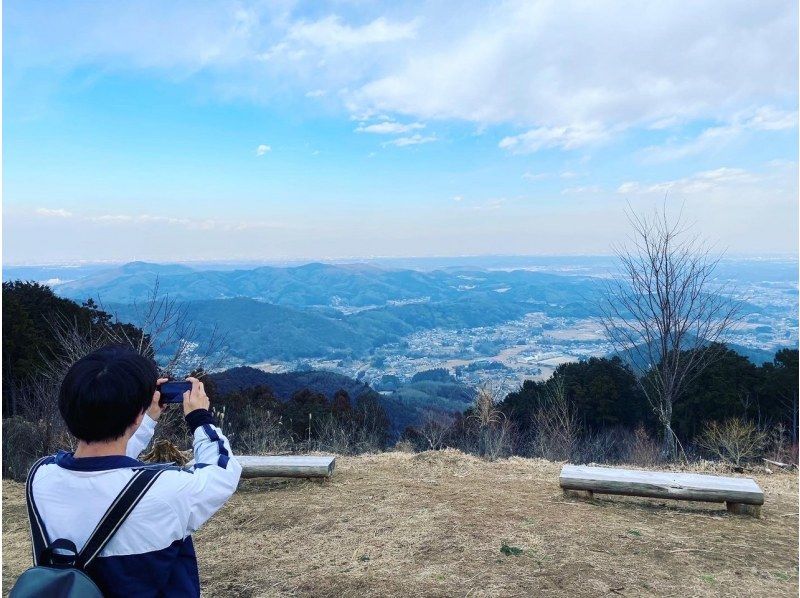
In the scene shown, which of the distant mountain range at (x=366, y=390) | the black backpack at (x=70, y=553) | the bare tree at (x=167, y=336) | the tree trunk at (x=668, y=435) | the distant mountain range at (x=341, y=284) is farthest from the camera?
the distant mountain range at (x=341, y=284)

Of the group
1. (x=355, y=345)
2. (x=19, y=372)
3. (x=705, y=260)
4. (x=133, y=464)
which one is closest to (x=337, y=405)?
(x=19, y=372)

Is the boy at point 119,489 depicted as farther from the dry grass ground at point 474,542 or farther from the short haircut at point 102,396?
the dry grass ground at point 474,542

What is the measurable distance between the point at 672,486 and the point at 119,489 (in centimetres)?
459

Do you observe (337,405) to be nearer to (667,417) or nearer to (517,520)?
(667,417)

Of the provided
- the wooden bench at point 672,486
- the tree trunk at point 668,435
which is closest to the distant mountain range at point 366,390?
the tree trunk at point 668,435

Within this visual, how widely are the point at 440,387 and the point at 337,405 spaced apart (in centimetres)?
2124

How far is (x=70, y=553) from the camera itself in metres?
1.26

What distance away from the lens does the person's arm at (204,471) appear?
1408 mm

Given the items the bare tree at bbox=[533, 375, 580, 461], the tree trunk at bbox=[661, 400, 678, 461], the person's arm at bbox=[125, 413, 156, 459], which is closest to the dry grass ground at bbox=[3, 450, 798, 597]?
the tree trunk at bbox=[661, 400, 678, 461]

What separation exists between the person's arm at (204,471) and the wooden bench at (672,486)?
4117 millimetres

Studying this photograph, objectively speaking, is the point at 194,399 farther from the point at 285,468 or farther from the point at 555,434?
the point at 555,434

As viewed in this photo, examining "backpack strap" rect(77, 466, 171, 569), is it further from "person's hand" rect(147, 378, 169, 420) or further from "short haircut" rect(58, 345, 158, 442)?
"person's hand" rect(147, 378, 169, 420)

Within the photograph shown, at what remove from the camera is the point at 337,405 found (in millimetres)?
17406

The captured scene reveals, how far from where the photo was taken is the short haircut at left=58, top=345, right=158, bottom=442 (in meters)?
1.35
